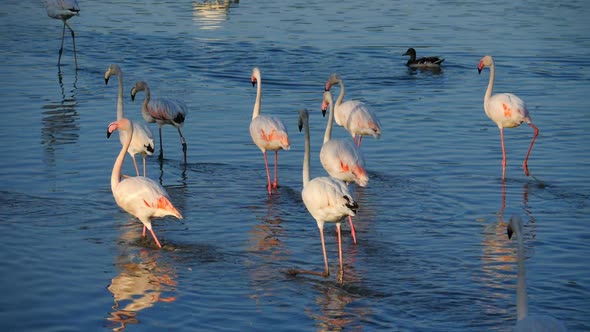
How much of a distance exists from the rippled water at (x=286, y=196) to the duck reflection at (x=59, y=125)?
0.04 meters

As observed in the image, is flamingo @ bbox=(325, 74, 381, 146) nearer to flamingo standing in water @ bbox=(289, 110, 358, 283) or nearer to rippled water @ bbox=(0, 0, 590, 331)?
rippled water @ bbox=(0, 0, 590, 331)

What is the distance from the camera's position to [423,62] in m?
19.5

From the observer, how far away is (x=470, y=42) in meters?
23.1

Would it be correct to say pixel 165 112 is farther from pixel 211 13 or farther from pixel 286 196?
pixel 211 13

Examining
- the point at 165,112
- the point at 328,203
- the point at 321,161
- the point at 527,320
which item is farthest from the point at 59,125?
the point at 527,320

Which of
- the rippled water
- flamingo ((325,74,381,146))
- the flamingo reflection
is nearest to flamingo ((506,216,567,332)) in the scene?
the rippled water

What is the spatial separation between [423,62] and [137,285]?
39.9 feet

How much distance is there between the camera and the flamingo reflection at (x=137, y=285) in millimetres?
7746

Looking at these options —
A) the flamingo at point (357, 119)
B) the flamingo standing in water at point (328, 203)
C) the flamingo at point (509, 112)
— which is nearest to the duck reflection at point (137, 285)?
the flamingo standing in water at point (328, 203)

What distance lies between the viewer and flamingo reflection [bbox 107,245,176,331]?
7.75 meters

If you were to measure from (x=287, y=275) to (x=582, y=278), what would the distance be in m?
2.56

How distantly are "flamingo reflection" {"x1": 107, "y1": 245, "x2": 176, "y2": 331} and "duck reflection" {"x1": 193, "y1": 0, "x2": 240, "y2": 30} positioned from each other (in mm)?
16996

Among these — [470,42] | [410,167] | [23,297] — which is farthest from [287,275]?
[470,42]

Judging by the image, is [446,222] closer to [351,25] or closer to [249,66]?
[249,66]
